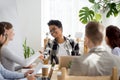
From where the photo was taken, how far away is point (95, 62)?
2.09 m

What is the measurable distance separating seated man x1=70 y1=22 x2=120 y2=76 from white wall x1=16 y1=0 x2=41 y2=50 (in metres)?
2.95

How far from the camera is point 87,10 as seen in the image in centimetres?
496

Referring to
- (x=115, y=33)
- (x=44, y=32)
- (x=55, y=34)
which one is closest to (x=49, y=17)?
(x=44, y=32)

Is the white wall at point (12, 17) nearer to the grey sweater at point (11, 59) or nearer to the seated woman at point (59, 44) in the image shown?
the seated woman at point (59, 44)

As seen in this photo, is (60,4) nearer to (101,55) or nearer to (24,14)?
(24,14)

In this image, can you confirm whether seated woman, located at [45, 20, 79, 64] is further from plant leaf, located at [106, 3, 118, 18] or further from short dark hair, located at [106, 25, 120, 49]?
plant leaf, located at [106, 3, 118, 18]

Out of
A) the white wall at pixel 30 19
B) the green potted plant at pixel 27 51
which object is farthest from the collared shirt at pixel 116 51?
the white wall at pixel 30 19

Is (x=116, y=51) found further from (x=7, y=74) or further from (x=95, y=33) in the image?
(x=7, y=74)

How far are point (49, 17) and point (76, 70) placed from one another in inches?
126

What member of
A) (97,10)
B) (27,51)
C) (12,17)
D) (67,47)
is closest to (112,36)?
(67,47)

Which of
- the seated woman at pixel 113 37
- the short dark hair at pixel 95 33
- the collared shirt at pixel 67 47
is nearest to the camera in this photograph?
→ the short dark hair at pixel 95 33

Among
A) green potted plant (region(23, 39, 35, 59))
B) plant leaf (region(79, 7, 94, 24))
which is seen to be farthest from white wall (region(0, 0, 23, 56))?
plant leaf (region(79, 7, 94, 24))

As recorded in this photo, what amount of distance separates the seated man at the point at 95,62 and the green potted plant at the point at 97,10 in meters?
2.75

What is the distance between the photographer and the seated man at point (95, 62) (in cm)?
208
